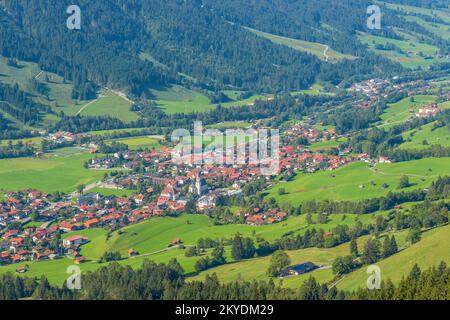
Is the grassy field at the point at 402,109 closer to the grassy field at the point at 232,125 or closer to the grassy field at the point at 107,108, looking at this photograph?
the grassy field at the point at 232,125

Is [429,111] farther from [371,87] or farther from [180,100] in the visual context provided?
[180,100]

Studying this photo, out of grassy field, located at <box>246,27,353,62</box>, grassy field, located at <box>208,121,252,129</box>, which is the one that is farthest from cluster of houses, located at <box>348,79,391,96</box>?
grassy field, located at <box>208,121,252,129</box>

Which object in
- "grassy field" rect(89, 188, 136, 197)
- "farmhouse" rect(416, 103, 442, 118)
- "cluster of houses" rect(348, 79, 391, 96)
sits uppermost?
"farmhouse" rect(416, 103, 442, 118)

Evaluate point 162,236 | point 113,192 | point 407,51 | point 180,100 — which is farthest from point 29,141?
point 407,51

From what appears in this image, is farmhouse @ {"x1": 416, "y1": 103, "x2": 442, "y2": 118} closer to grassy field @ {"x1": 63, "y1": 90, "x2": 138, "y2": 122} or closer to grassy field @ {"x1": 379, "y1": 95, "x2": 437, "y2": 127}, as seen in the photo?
grassy field @ {"x1": 379, "y1": 95, "x2": 437, "y2": 127}

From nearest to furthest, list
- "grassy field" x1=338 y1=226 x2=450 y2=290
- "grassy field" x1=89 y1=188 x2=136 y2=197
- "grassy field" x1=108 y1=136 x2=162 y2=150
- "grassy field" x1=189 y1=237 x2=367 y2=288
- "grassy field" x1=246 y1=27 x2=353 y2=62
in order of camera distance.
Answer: "grassy field" x1=338 y1=226 x2=450 y2=290 → "grassy field" x1=189 y1=237 x2=367 y2=288 → "grassy field" x1=89 y1=188 x2=136 y2=197 → "grassy field" x1=108 y1=136 x2=162 y2=150 → "grassy field" x1=246 y1=27 x2=353 y2=62

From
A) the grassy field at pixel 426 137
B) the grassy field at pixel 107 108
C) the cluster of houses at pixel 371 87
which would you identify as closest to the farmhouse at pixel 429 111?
the grassy field at pixel 426 137

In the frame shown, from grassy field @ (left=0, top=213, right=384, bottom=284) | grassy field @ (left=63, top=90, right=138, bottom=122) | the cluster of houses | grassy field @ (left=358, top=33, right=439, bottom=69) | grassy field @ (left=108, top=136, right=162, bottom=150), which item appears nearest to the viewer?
grassy field @ (left=0, top=213, right=384, bottom=284)

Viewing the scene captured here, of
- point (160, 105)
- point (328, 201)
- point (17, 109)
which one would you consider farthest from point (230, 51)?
point (328, 201)
